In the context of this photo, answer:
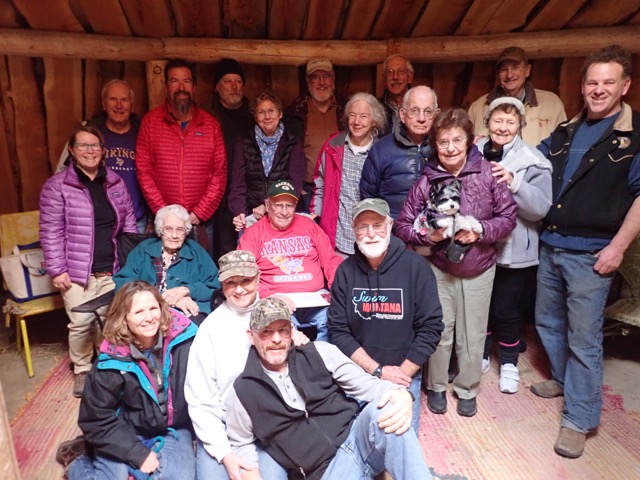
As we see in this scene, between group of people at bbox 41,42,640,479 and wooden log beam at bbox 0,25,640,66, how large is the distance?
14.1 inches

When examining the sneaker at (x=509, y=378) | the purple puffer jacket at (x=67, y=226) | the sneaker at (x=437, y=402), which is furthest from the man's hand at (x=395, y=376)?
the purple puffer jacket at (x=67, y=226)

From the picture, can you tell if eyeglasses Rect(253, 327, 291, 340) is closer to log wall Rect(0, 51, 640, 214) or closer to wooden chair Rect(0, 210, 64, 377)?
wooden chair Rect(0, 210, 64, 377)

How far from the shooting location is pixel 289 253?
309 centimetres

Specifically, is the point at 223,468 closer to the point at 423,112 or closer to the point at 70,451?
the point at 70,451

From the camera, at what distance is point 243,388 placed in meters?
2.14

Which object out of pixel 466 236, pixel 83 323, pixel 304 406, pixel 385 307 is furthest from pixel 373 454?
pixel 83 323

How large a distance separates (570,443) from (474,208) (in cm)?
129

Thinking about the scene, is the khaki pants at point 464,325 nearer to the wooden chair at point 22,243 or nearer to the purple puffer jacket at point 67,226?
the purple puffer jacket at point 67,226

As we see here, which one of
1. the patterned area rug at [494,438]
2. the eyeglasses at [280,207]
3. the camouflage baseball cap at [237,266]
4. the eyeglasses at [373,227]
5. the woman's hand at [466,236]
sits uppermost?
the eyeglasses at [280,207]

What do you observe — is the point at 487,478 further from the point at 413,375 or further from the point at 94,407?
the point at 94,407

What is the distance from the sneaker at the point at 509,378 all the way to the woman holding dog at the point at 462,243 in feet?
0.95

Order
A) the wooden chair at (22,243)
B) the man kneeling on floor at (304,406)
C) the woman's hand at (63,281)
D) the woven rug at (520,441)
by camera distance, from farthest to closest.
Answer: the wooden chair at (22,243) < the woman's hand at (63,281) < the woven rug at (520,441) < the man kneeling on floor at (304,406)

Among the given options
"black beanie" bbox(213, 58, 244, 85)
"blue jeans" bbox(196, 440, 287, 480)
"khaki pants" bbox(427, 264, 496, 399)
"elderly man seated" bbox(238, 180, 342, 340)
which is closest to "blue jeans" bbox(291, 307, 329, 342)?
"elderly man seated" bbox(238, 180, 342, 340)

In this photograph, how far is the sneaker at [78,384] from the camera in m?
3.17
